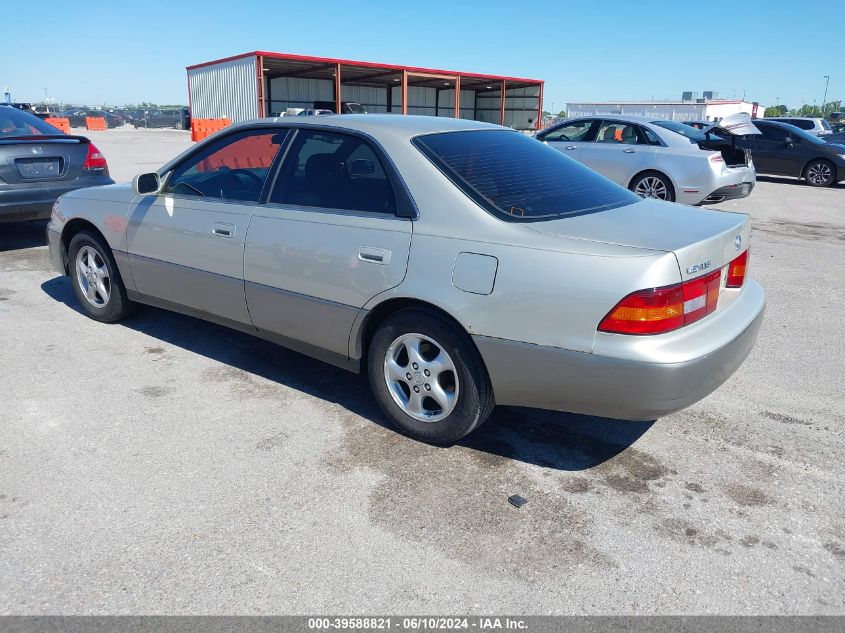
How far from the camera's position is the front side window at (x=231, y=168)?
4109 millimetres

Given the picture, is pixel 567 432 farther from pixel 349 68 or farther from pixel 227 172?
pixel 349 68

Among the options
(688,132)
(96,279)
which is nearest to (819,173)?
(688,132)

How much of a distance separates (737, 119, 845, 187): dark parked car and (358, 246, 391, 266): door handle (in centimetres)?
1528

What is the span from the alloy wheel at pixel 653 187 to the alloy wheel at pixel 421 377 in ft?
27.0

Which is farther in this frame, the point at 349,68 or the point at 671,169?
the point at 349,68

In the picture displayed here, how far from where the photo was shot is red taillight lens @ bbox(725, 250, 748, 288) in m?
3.44

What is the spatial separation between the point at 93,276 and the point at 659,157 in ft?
27.5

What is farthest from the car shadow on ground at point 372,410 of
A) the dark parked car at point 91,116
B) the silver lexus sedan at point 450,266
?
the dark parked car at point 91,116

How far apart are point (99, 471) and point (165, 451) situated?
31 cm

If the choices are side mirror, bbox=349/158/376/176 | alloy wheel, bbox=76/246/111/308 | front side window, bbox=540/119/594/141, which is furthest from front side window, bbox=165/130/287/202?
front side window, bbox=540/119/594/141

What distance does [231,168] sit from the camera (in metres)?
4.34

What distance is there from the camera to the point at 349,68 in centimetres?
3434

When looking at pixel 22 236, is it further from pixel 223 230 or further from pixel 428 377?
pixel 428 377

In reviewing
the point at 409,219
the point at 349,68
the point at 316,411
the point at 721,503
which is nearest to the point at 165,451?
the point at 316,411
